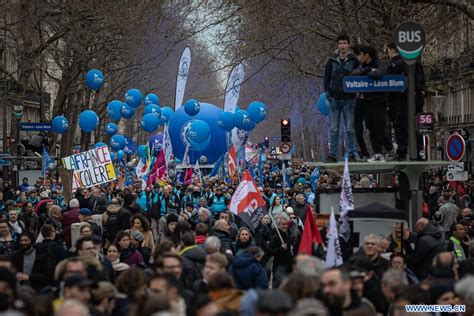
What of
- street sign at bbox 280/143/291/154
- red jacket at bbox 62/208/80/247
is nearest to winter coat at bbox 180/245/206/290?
red jacket at bbox 62/208/80/247

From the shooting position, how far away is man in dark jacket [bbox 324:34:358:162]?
14367 mm

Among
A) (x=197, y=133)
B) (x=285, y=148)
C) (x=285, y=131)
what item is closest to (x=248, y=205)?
(x=285, y=148)

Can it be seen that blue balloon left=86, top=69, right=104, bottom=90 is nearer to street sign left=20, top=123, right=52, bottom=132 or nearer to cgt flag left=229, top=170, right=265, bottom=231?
street sign left=20, top=123, right=52, bottom=132

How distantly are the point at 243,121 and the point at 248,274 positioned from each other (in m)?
28.7

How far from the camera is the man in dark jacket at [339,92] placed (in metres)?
14.4

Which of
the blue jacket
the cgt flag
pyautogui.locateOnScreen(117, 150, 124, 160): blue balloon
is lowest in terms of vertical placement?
the blue jacket

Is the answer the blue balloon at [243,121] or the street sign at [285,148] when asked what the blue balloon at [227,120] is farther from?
the street sign at [285,148]

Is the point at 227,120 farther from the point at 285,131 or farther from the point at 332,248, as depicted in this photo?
the point at 332,248

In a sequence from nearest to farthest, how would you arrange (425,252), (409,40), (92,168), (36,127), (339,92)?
(425,252)
(409,40)
(339,92)
(92,168)
(36,127)

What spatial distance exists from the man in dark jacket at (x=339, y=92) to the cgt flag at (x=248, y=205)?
5.26ft

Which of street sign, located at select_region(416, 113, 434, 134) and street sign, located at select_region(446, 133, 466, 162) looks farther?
street sign, located at select_region(446, 133, 466, 162)

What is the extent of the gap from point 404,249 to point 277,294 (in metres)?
6.14

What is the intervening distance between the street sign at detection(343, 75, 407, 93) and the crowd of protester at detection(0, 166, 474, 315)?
1589 millimetres

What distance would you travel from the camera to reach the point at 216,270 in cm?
1008
